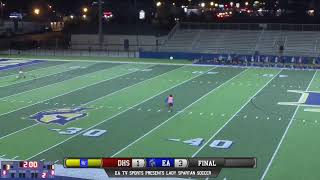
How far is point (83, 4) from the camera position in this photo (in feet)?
309

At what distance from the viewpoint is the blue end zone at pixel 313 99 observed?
23.9m

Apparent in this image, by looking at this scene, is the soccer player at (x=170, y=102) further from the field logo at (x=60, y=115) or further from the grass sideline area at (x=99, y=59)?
the grass sideline area at (x=99, y=59)

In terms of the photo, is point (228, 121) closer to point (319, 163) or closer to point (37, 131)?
point (319, 163)

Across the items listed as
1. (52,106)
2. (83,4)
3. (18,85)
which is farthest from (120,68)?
(83,4)

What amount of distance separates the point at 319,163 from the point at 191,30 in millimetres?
36967

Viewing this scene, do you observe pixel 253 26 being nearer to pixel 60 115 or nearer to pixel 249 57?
pixel 249 57

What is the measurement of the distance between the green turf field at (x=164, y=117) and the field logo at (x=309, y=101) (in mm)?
42

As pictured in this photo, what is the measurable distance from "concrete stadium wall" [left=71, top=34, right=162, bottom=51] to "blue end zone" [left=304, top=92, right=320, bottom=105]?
944 inches

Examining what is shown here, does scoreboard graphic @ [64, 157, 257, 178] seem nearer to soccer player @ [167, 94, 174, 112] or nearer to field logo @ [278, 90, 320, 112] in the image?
soccer player @ [167, 94, 174, 112]

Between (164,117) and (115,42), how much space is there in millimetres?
31539

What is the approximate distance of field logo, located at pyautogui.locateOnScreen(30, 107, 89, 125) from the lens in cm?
2014

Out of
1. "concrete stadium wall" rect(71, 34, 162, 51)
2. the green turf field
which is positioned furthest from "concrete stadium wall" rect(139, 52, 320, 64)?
the green turf field

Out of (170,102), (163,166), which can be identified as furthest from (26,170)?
(170,102)

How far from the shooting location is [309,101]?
80.2 ft
